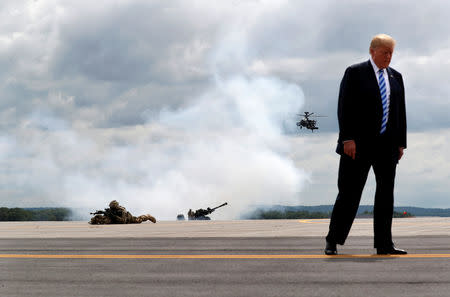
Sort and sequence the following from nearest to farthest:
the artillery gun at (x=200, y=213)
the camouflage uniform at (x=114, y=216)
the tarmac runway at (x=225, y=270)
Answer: the tarmac runway at (x=225, y=270) < the camouflage uniform at (x=114, y=216) < the artillery gun at (x=200, y=213)

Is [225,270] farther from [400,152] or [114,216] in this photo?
[114,216]

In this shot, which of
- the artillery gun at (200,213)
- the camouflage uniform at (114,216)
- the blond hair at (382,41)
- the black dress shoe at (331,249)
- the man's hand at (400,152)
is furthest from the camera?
the artillery gun at (200,213)

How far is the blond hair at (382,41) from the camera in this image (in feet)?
21.8

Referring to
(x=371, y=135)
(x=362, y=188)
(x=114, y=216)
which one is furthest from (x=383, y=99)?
(x=114, y=216)

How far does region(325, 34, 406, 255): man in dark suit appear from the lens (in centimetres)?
665

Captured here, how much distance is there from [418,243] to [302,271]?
10.1ft

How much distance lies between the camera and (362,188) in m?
6.75

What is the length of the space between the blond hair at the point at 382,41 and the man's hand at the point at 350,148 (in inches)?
40.5

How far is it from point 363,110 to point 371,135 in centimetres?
27

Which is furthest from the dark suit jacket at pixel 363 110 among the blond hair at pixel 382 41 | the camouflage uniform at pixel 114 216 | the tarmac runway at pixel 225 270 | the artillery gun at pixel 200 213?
the artillery gun at pixel 200 213

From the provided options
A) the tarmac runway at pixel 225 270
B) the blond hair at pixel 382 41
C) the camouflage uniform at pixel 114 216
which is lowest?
the tarmac runway at pixel 225 270

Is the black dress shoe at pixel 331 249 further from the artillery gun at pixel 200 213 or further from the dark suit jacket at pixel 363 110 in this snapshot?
the artillery gun at pixel 200 213

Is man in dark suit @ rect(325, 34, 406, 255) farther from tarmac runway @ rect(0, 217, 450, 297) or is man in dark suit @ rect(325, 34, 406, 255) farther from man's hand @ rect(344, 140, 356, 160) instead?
tarmac runway @ rect(0, 217, 450, 297)

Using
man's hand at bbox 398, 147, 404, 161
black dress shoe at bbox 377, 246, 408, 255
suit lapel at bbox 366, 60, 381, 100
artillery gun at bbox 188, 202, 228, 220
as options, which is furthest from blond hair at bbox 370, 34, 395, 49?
artillery gun at bbox 188, 202, 228, 220
